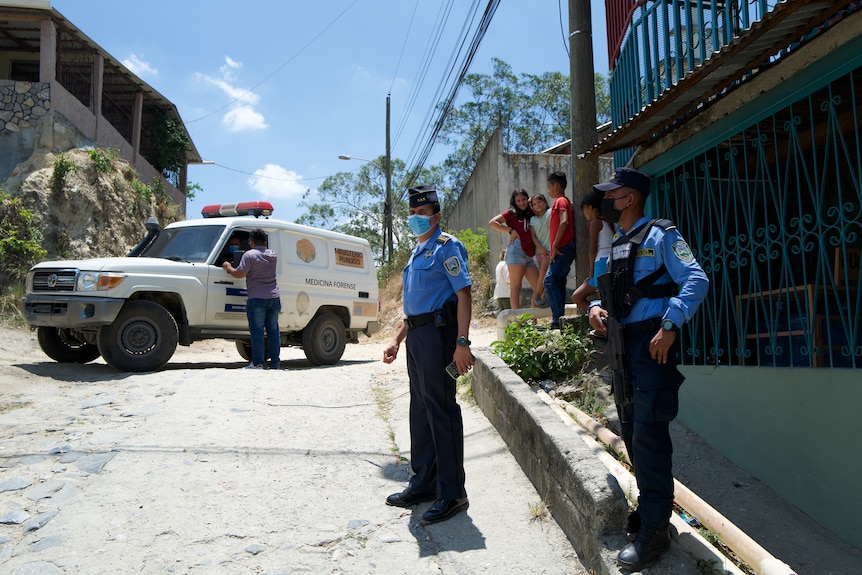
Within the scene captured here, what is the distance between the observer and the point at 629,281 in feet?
9.46

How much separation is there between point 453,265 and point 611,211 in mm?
928

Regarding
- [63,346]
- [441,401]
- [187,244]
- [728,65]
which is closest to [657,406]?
[441,401]

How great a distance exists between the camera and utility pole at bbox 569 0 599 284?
6.32 meters

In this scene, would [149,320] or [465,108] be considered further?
[465,108]

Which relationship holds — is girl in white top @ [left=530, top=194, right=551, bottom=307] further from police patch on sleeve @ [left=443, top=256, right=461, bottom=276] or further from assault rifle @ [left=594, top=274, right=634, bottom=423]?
assault rifle @ [left=594, top=274, right=634, bottom=423]

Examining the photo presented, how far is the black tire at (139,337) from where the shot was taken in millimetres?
7156

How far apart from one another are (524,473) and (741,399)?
70.2 inches

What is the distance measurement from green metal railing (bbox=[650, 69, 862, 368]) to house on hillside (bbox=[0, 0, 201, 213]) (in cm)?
1379

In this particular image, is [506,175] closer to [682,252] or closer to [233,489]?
[233,489]

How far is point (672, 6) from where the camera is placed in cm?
505

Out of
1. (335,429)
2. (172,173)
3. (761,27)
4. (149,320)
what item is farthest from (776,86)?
(172,173)

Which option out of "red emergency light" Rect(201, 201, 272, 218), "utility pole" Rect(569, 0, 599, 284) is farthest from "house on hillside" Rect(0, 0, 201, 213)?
"utility pole" Rect(569, 0, 599, 284)

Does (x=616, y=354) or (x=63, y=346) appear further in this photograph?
(x=63, y=346)

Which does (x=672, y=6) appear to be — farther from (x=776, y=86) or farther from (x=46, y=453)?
(x=46, y=453)
